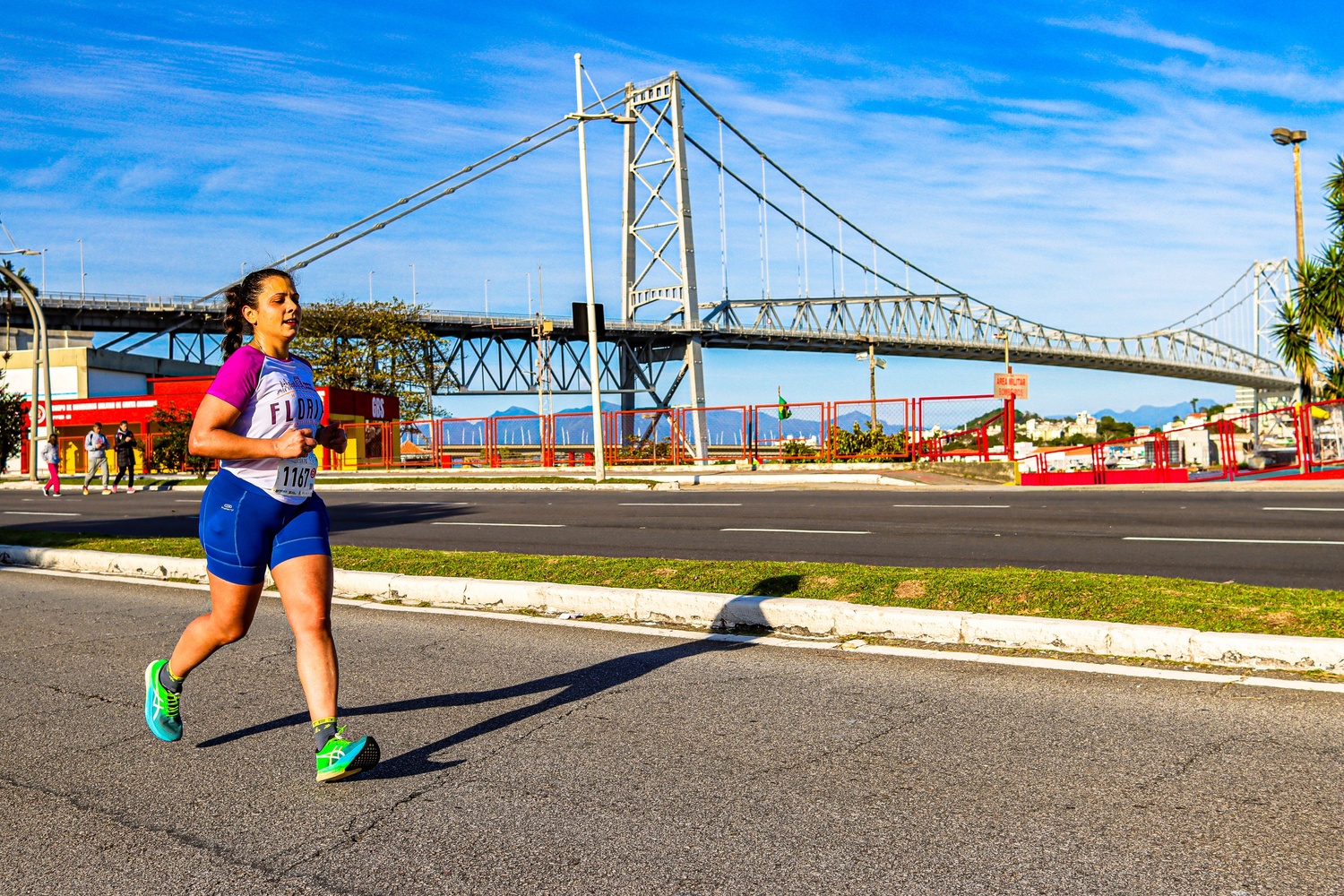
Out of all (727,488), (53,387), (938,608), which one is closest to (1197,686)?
(938,608)

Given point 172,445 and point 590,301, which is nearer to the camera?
point 590,301

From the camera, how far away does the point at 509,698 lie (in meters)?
5.06

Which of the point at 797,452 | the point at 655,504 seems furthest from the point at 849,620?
the point at 797,452

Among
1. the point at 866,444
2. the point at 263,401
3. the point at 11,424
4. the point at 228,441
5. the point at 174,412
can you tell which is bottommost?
the point at 866,444

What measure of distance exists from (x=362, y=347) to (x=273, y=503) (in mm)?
63779

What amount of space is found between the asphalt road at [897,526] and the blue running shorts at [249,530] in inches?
243

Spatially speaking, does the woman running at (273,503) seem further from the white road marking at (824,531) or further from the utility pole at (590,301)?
the utility pole at (590,301)

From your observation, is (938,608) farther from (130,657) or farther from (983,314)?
(983,314)

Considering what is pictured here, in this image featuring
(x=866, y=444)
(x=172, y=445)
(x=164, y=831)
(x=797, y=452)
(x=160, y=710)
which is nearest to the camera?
(x=164, y=831)

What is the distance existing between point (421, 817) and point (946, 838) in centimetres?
164

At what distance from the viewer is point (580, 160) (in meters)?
28.5

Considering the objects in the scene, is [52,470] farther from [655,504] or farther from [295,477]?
[295,477]

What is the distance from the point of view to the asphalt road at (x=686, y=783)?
2984 mm

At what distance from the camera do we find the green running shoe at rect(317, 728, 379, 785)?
150 inches
